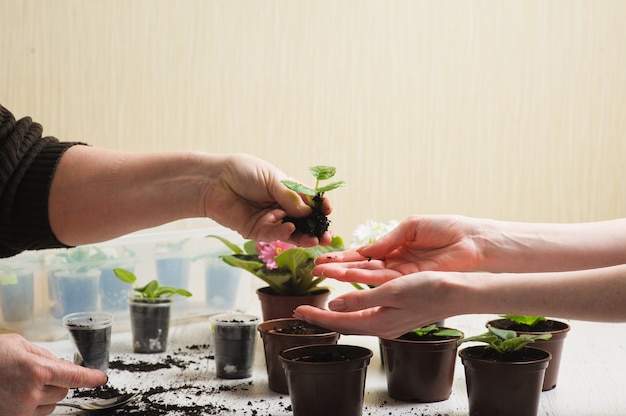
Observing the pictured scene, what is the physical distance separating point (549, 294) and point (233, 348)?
67cm

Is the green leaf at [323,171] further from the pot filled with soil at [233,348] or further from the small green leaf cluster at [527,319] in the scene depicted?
the small green leaf cluster at [527,319]

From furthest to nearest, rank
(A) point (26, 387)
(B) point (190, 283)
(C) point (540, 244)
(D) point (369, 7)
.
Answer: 1. (D) point (369, 7)
2. (B) point (190, 283)
3. (C) point (540, 244)
4. (A) point (26, 387)

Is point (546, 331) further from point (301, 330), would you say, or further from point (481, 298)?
point (301, 330)

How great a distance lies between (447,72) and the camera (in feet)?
9.23

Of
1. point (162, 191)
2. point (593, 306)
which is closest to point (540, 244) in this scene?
point (593, 306)

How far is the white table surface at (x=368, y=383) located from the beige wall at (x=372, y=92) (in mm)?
927

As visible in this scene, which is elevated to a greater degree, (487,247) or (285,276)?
(487,247)

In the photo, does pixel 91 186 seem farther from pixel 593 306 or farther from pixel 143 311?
pixel 593 306

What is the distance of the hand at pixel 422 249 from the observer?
1.58 metres

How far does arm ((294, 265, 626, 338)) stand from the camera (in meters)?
1.19

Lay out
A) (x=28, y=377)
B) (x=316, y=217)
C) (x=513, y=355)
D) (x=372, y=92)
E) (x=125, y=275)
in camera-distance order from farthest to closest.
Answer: (x=372, y=92) → (x=125, y=275) → (x=316, y=217) → (x=513, y=355) → (x=28, y=377)

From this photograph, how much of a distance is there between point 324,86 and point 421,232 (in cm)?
125

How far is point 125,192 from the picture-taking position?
1520 millimetres

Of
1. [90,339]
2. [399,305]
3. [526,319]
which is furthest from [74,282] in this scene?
[526,319]
